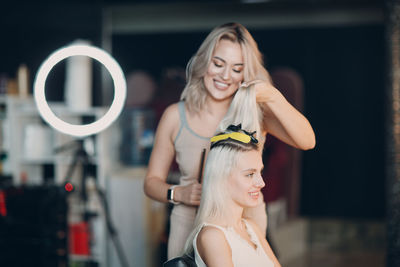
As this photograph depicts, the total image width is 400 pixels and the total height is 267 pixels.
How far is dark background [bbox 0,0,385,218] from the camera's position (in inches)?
200

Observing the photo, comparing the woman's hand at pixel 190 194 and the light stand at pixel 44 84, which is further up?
the light stand at pixel 44 84

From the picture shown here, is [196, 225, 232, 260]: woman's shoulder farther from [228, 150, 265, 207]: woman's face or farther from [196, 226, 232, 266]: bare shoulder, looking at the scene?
[228, 150, 265, 207]: woman's face

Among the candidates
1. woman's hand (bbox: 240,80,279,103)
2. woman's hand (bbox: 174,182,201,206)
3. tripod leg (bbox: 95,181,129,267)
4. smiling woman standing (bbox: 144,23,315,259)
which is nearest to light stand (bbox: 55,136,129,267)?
tripod leg (bbox: 95,181,129,267)

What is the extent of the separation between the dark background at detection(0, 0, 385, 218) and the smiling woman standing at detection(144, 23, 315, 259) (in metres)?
3.07

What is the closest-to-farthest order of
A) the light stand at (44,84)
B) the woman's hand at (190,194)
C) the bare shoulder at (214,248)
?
the bare shoulder at (214,248)
the woman's hand at (190,194)
the light stand at (44,84)

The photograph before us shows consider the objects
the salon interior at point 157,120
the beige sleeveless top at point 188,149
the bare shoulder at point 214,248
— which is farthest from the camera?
the salon interior at point 157,120

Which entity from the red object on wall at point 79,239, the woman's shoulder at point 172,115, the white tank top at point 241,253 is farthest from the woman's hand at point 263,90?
the red object on wall at point 79,239

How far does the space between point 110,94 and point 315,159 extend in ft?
7.50

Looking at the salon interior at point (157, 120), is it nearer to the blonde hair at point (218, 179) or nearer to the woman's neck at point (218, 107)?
the woman's neck at point (218, 107)

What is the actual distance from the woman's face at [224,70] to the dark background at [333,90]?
3.15 m

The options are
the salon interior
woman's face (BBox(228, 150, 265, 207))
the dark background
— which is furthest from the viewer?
the dark background

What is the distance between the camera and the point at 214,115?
6.72ft

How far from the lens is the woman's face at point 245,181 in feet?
5.79

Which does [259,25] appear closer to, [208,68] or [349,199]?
[349,199]
